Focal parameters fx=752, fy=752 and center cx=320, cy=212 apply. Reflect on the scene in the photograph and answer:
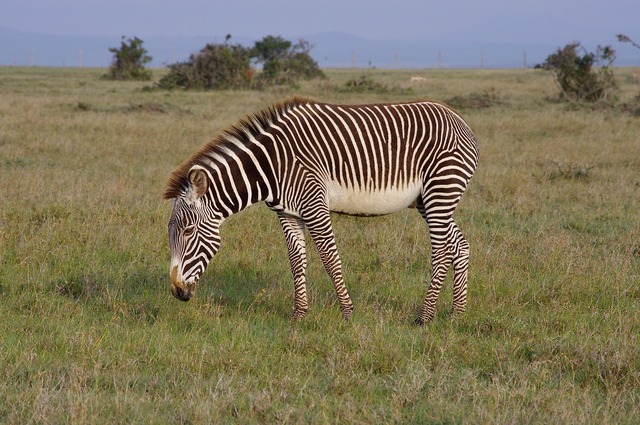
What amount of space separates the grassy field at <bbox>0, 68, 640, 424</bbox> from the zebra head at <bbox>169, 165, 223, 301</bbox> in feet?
1.38

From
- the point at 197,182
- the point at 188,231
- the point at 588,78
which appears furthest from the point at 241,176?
the point at 588,78

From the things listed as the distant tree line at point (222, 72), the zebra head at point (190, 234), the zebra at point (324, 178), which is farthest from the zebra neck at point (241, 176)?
the distant tree line at point (222, 72)

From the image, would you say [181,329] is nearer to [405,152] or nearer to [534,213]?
[405,152]

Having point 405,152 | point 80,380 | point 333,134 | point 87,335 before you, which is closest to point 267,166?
point 333,134

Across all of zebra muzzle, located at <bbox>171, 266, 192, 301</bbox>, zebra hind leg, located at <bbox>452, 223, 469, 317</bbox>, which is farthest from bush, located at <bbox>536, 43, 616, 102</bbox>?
zebra muzzle, located at <bbox>171, 266, 192, 301</bbox>

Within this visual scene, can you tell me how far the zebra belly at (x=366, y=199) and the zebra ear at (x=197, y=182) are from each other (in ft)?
3.53

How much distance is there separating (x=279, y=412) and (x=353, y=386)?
0.70 m

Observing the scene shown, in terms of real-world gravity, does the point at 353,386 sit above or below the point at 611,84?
below

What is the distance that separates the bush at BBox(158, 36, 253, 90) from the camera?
31.3 metres

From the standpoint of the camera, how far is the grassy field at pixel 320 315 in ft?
15.0

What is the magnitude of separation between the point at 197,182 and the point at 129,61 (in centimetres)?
3801

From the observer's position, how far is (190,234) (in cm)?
607

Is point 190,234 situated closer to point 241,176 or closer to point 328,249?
point 241,176

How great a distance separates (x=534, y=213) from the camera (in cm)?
1026
